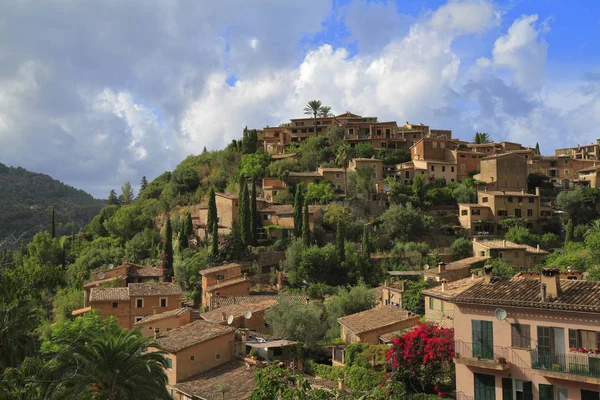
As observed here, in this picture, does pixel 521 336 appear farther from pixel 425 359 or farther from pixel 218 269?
pixel 218 269

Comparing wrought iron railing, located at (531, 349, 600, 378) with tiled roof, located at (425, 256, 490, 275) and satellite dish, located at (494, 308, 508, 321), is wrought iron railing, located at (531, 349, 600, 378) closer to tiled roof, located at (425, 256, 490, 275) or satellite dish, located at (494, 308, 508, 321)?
satellite dish, located at (494, 308, 508, 321)

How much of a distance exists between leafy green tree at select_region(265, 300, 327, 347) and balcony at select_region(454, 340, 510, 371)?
45.9ft

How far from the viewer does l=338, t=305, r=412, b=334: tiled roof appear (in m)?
32.7

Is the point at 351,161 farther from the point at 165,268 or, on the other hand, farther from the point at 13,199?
the point at 13,199

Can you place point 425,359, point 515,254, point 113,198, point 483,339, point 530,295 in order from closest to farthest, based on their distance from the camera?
point 530,295, point 483,339, point 425,359, point 515,254, point 113,198

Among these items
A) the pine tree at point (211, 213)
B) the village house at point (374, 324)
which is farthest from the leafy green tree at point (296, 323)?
the pine tree at point (211, 213)

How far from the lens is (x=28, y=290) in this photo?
17.9m

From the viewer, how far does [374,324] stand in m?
33.0

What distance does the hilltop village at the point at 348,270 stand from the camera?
1997 centimetres

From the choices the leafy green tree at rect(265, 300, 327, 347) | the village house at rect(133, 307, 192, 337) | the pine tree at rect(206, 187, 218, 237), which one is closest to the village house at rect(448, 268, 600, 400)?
the leafy green tree at rect(265, 300, 327, 347)

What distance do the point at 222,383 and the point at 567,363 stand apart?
1518cm

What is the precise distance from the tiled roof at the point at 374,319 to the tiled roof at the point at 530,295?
1095 cm

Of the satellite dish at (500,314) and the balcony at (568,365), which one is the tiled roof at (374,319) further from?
the balcony at (568,365)

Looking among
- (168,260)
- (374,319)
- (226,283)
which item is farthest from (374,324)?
(168,260)
